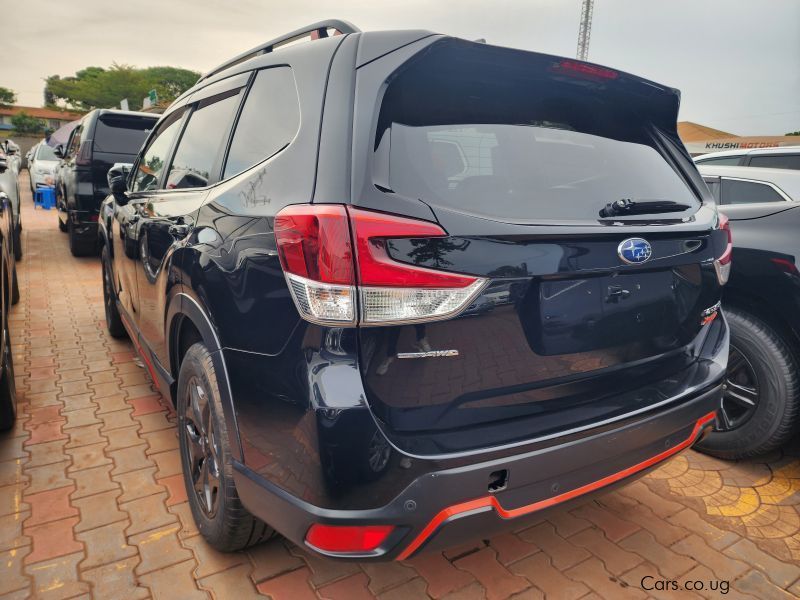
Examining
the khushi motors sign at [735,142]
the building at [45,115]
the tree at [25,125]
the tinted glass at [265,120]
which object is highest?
the building at [45,115]

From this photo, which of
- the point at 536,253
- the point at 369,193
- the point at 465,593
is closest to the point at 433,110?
the point at 369,193

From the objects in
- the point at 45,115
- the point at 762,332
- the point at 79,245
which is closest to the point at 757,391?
the point at 762,332

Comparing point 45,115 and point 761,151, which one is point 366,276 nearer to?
point 761,151

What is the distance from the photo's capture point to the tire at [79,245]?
7492 millimetres

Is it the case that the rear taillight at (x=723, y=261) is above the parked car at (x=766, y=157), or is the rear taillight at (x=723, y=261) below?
below

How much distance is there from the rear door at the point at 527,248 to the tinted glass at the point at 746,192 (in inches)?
70.5

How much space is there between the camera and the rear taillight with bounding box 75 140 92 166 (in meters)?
6.87

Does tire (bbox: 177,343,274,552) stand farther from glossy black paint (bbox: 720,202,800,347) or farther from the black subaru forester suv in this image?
glossy black paint (bbox: 720,202,800,347)

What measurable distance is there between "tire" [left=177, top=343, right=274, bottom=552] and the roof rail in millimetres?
1140

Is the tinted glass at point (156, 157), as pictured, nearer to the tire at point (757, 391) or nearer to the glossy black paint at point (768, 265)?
the glossy black paint at point (768, 265)

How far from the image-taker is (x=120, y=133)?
23.3 ft

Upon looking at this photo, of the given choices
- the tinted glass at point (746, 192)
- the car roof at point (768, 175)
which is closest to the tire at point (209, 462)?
the car roof at point (768, 175)

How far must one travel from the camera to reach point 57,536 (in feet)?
7.22

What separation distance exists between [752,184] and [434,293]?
3.13m
